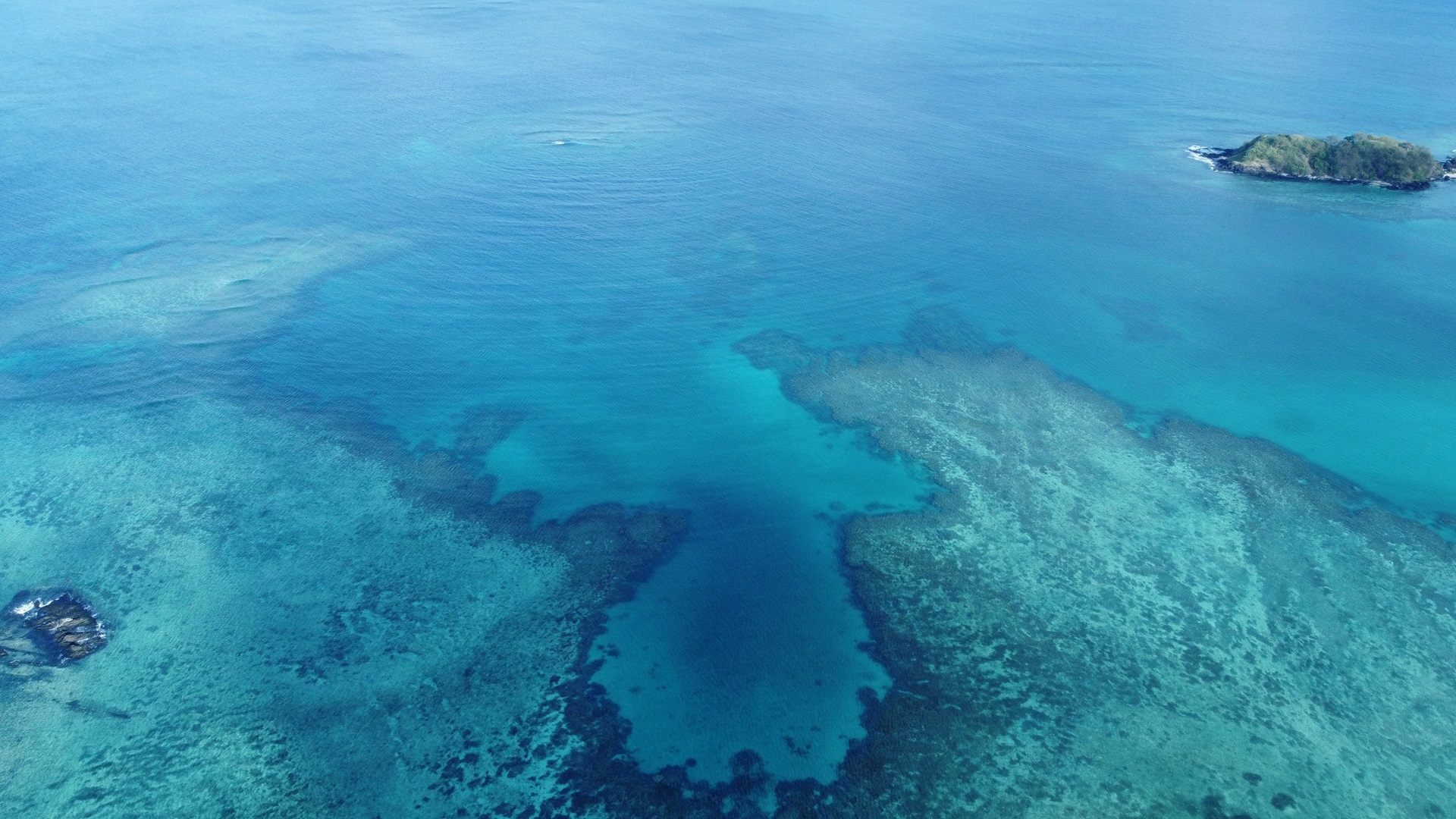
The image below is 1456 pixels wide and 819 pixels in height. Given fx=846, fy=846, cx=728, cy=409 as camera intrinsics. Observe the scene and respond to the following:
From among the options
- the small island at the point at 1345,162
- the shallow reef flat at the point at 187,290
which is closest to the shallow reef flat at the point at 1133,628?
the shallow reef flat at the point at 187,290

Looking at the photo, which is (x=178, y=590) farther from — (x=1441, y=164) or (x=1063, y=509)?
(x=1441, y=164)

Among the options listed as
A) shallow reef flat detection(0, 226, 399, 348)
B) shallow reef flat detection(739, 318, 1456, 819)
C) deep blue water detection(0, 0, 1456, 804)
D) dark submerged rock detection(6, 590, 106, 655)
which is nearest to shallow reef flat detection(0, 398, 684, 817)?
dark submerged rock detection(6, 590, 106, 655)

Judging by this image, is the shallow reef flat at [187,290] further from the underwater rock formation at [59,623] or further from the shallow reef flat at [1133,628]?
the shallow reef flat at [1133,628]

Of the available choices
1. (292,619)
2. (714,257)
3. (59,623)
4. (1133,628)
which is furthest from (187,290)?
(1133,628)

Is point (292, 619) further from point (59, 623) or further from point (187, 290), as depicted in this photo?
point (187, 290)

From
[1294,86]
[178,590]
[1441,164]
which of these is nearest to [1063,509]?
[178,590]
